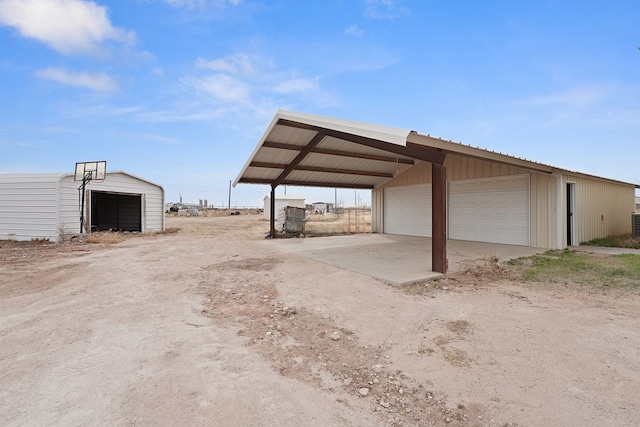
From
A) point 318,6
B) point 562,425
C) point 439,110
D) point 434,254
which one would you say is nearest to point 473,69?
point 439,110

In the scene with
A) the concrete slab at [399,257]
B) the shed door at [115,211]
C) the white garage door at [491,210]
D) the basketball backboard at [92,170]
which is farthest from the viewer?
the shed door at [115,211]

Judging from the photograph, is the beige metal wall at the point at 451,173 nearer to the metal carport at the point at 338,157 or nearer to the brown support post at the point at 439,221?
the metal carport at the point at 338,157

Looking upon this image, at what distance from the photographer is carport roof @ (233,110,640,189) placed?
6.20 m

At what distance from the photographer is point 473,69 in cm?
1056

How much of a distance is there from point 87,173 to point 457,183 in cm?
1576

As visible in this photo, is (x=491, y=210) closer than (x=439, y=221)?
No

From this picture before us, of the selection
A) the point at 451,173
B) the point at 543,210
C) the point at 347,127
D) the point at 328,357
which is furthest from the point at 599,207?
the point at 328,357

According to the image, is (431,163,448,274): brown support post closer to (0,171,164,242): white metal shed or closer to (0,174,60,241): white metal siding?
(0,171,164,242): white metal shed

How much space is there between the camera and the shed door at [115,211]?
19.9m

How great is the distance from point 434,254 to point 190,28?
9655mm

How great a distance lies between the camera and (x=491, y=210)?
11.4m

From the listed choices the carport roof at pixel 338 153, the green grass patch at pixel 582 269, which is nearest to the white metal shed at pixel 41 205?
the carport roof at pixel 338 153

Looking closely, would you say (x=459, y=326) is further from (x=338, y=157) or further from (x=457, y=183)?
(x=457, y=183)

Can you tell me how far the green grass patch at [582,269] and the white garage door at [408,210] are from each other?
576 centimetres
